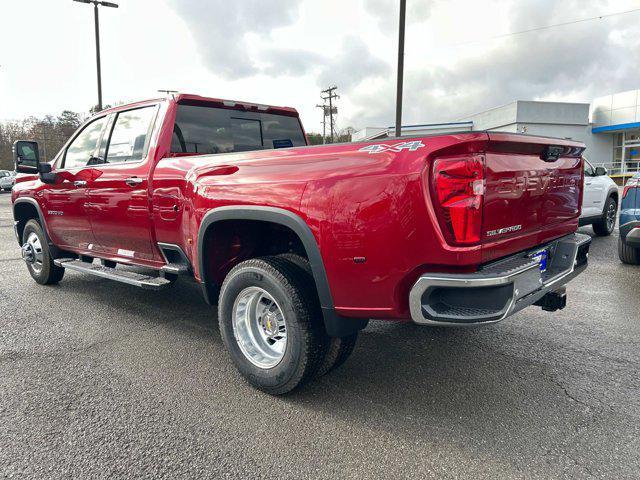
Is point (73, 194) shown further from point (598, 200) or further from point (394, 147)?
point (598, 200)

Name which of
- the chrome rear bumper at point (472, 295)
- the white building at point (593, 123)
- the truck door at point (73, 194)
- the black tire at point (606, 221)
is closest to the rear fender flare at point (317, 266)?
the chrome rear bumper at point (472, 295)

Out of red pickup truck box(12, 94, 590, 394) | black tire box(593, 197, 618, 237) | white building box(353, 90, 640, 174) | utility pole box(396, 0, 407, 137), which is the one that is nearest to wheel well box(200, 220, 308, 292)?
red pickup truck box(12, 94, 590, 394)

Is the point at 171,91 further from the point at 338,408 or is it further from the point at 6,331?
the point at 338,408

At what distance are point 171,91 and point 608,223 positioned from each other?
9215 millimetres

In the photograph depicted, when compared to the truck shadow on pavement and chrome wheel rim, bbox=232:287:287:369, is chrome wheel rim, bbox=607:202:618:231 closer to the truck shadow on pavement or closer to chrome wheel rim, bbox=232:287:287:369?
the truck shadow on pavement

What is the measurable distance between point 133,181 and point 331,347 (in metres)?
2.27

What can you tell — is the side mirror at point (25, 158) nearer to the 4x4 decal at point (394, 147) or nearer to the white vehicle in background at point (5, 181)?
the 4x4 decal at point (394, 147)

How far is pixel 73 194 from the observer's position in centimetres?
485

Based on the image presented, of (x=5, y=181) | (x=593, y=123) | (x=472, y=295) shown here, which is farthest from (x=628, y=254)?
(x=5, y=181)

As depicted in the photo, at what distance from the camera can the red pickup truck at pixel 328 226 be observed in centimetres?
228

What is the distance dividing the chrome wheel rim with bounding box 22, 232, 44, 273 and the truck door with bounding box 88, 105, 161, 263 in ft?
5.48

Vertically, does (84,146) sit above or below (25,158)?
above

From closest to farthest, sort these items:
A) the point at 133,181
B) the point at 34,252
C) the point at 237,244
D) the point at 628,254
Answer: the point at 237,244 < the point at 133,181 < the point at 34,252 < the point at 628,254

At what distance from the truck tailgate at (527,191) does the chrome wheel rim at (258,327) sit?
4.63 feet
